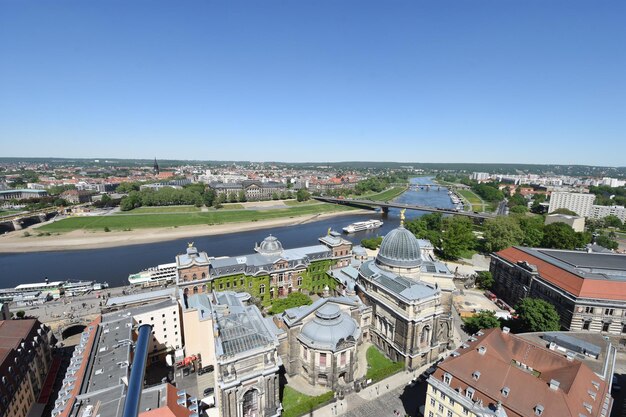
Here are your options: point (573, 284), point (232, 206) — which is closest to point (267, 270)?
point (573, 284)

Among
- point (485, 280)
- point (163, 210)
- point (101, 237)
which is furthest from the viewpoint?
point (163, 210)

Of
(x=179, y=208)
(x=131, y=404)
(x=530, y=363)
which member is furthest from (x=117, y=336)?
(x=179, y=208)

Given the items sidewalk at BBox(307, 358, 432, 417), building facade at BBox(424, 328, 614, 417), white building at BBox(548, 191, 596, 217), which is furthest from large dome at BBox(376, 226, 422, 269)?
white building at BBox(548, 191, 596, 217)

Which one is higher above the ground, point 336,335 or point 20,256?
point 336,335

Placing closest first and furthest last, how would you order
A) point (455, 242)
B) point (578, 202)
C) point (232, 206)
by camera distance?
point (455, 242), point (578, 202), point (232, 206)

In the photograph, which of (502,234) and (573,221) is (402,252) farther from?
(573,221)

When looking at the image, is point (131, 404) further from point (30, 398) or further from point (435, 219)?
point (435, 219)
